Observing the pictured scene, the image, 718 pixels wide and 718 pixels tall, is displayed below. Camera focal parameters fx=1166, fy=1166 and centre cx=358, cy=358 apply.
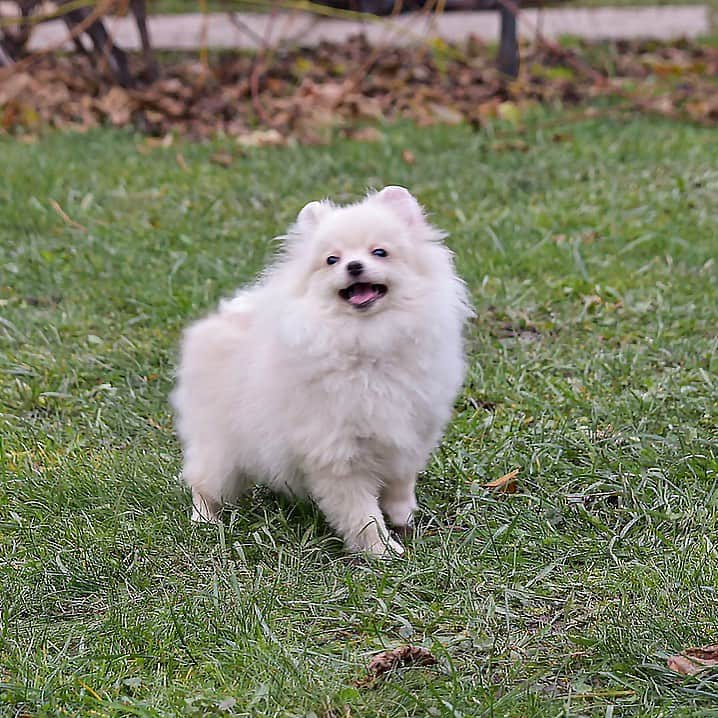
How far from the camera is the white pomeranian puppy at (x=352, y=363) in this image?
3.17 meters

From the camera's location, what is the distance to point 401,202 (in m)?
3.28

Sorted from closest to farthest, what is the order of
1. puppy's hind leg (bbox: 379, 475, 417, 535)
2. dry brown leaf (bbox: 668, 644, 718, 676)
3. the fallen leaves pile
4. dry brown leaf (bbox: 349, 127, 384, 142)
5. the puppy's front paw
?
dry brown leaf (bbox: 668, 644, 718, 676)
the puppy's front paw
puppy's hind leg (bbox: 379, 475, 417, 535)
dry brown leaf (bbox: 349, 127, 384, 142)
the fallen leaves pile

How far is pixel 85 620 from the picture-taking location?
3002 mm

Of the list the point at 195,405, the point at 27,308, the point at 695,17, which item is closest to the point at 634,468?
the point at 195,405

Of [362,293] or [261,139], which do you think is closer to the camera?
[362,293]

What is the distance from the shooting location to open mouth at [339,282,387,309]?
315cm

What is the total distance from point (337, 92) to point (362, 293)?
513cm

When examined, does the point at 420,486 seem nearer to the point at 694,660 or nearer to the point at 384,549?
the point at 384,549

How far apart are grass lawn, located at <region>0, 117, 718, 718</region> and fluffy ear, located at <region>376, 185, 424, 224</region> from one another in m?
0.90

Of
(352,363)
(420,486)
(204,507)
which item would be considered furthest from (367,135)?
(352,363)

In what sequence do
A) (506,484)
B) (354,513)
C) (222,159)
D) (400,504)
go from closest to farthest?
(354,513) < (400,504) < (506,484) < (222,159)

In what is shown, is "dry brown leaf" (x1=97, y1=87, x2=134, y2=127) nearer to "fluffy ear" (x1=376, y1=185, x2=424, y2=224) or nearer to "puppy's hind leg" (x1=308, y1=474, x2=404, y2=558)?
"fluffy ear" (x1=376, y1=185, x2=424, y2=224)

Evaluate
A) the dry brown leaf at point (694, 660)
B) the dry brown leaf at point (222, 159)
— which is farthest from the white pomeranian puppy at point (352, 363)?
the dry brown leaf at point (222, 159)

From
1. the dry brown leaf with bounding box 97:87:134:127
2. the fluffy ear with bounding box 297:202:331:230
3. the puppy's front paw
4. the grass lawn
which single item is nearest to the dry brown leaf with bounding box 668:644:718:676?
the grass lawn
